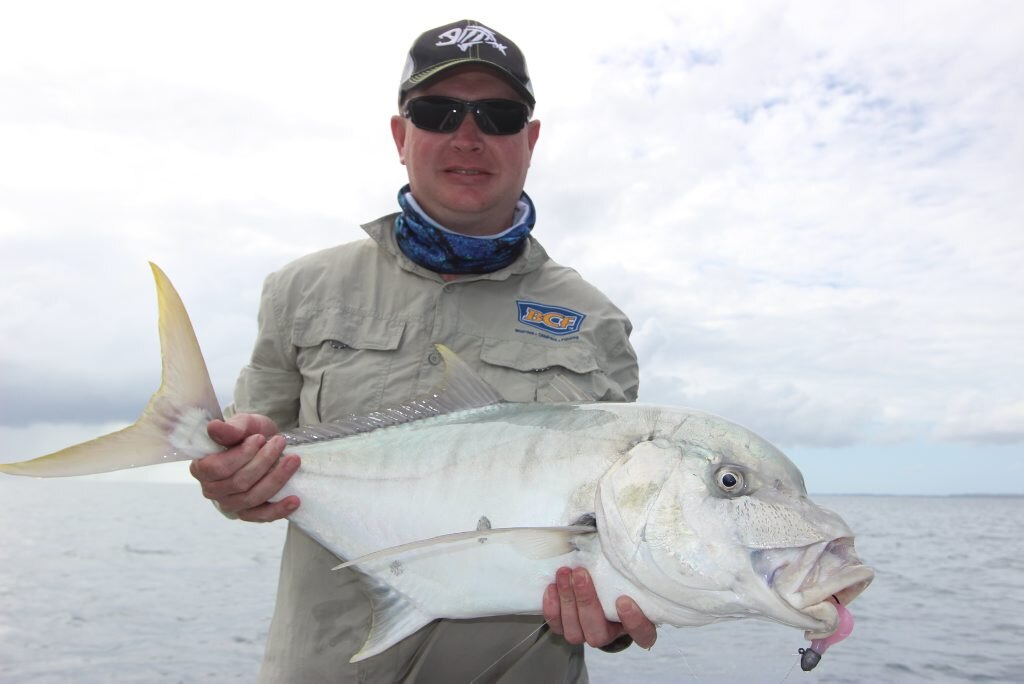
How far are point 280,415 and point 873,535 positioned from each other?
128 feet

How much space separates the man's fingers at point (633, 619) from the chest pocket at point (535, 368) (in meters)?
1.06

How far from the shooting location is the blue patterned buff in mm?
3314

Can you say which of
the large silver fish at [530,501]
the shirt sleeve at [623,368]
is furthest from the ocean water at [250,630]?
the large silver fish at [530,501]

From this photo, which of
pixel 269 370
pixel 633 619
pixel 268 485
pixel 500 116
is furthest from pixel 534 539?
pixel 500 116

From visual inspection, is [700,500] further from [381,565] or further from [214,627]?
[214,627]

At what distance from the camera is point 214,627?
39.4 feet

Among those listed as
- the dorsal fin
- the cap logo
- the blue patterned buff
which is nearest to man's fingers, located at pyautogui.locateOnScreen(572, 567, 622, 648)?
the dorsal fin

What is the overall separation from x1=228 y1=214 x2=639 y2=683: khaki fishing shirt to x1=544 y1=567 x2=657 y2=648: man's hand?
51cm

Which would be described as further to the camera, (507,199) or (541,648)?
(507,199)

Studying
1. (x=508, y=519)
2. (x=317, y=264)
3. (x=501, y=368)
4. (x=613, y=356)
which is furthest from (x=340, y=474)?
(x=613, y=356)

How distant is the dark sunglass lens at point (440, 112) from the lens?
337 cm

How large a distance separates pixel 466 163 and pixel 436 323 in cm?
72

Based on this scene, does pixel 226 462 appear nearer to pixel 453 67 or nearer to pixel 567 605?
pixel 567 605

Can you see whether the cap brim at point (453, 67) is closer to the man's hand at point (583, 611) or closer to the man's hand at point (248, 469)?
the man's hand at point (248, 469)
